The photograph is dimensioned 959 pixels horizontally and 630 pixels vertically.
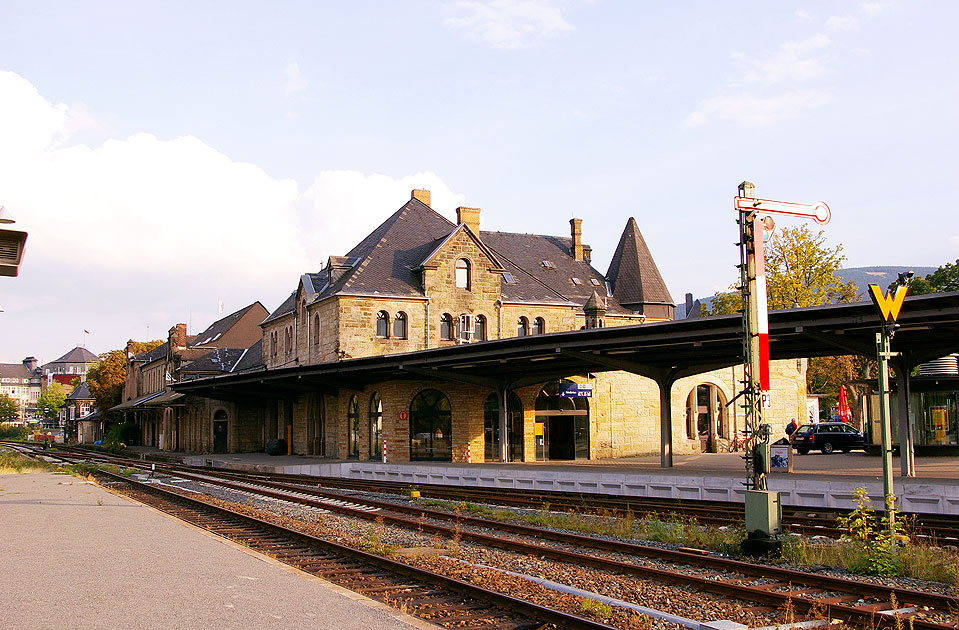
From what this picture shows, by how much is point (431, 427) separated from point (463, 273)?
9612 mm

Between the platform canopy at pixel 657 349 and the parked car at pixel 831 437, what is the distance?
42.7 ft

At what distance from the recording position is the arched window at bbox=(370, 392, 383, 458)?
119ft

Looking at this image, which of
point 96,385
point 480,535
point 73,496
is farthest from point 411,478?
point 96,385

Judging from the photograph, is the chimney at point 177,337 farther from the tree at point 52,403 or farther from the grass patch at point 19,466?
the tree at point 52,403

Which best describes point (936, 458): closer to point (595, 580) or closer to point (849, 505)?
point (849, 505)

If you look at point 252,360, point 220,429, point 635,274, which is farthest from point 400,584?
point 252,360

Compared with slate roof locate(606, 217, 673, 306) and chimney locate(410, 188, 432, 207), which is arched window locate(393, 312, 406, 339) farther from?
slate roof locate(606, 217, 673, 306)

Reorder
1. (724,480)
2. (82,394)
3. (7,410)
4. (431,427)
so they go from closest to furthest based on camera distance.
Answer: (724,480) → (431,427) → (82,394) → (7,410)

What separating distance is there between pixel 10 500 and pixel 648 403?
26385mm

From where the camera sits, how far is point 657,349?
984 inches

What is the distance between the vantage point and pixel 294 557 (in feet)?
39.8

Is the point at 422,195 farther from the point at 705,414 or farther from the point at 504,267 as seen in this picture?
the point at 705,414

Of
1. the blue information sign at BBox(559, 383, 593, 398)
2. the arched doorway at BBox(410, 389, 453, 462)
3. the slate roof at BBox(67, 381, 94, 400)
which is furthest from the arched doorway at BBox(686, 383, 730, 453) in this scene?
the slate roof at BBox(67, 381, 94, 400)

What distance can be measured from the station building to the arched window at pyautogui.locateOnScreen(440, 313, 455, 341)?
0.06 metres
